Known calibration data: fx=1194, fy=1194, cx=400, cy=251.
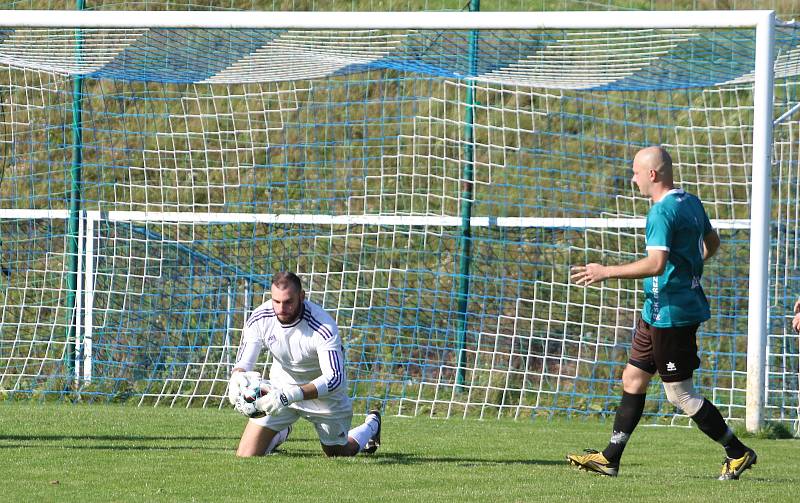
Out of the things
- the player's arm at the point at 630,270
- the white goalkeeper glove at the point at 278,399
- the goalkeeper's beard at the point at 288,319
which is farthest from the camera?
the goalkeeper's beard at the point at 288,319

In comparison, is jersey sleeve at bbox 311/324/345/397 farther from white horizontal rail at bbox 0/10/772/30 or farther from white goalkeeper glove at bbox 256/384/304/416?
white horizontal rail at bbox 0/10/772/30

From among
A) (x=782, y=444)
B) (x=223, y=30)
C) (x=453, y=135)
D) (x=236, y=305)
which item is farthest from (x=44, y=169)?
(x=782, y=444)

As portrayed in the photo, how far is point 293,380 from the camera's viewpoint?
6.96m

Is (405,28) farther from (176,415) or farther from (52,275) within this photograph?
(52,275)

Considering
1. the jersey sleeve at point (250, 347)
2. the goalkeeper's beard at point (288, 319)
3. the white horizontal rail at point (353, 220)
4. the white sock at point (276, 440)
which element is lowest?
the white sock at point (276, 440)

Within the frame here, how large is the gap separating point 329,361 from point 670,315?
1869 mm

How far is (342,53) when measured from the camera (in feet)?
32.3

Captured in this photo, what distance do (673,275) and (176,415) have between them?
4.63 metres

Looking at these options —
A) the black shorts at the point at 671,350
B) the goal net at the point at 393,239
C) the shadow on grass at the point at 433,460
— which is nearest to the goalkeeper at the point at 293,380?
the shadow on grass at the point at 433,460

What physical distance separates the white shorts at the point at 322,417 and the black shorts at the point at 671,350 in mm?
1838

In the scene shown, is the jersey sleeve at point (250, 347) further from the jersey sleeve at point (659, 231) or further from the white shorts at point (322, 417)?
the jersey sleeve at point (659, 231)

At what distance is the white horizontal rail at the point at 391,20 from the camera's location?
27.9 ft

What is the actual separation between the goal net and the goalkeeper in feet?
9.07

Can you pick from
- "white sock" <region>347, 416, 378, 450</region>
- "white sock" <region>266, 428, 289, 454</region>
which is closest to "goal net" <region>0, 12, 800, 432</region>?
"white sock" <region>347, 416, 378, 450</region>
